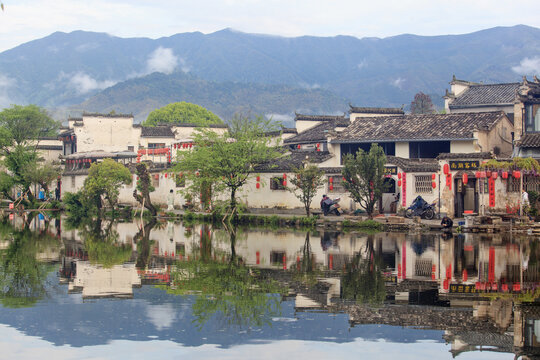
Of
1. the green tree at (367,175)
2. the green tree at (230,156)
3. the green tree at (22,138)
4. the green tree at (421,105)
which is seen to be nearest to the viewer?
the green tree at (367,175)

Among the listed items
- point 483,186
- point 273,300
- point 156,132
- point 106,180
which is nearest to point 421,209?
point 483,186

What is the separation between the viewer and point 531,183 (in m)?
33.6

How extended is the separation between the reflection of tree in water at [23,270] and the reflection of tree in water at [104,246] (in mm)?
1449

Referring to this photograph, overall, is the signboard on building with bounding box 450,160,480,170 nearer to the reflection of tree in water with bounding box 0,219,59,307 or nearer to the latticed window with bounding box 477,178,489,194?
the latticed window with bounding box 477,178,489,194

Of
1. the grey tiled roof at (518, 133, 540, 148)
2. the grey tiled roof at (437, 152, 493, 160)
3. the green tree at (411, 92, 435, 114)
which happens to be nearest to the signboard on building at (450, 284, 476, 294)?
the grey tiled roof at (437, 152, 493, 160)

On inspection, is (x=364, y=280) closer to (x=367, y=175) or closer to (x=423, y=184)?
(x=367, y=175)

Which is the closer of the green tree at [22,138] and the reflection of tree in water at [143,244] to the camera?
the reflection of tree in water at [143,244]

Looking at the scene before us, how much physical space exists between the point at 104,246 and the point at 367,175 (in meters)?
13.1

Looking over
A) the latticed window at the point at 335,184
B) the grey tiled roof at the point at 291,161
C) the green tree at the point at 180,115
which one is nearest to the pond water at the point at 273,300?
the latticed window at the point at 335,184

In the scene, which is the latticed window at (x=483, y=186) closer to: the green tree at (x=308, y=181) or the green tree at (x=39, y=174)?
the green tree at (x=308, y=181)

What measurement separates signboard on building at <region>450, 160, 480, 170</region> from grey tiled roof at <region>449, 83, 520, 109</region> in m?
13.1

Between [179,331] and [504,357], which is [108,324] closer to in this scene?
[179,331]

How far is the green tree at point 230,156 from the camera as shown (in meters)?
38.7

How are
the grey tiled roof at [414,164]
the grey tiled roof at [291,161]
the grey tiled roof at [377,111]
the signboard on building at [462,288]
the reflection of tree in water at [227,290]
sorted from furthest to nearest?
the grey tiled roof at [377,111] < the grey tiled roof at [291,161] < the grey tiled roof at [414,164] < the signboard on building at [462,288] < the reflection of tree in water at [227,290]
